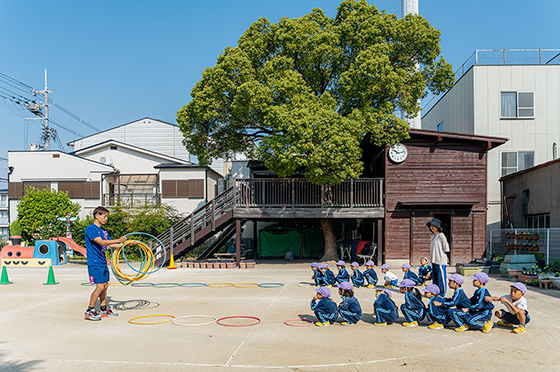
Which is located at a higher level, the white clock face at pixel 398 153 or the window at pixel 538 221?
the white clock face at pixel 398 153

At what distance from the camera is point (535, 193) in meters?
19.5

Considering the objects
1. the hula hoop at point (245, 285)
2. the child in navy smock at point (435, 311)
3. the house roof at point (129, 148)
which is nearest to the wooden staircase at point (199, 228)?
the hula hoop at point (245, 285)


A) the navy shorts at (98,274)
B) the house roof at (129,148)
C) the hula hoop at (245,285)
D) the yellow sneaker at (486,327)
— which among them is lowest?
the hula hoop at (245,285)

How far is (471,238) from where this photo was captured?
1931cm

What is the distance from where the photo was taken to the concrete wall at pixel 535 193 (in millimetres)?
17625

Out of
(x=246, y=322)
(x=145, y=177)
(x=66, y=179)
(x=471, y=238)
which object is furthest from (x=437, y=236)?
(x=66, y=179)

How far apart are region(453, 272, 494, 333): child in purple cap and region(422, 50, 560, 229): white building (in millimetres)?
18301

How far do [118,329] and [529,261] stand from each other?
44.0 feet

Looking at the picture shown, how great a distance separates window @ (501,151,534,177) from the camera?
24188mm

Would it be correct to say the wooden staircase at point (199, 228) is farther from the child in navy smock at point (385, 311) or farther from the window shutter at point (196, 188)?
the child in navy smock at point (385, 311)

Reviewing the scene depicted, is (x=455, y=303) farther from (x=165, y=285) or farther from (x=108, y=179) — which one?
(x=108, y=179)

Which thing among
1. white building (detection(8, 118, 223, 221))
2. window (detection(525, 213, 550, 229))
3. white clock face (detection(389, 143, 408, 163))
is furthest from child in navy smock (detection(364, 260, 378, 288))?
white building (detection(8, 118, 223, 221))

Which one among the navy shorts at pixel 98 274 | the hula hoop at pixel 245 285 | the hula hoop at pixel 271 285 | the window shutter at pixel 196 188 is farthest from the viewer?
the window shutter at pixel 196 188

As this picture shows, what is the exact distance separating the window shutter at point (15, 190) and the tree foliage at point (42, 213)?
9.97ft
